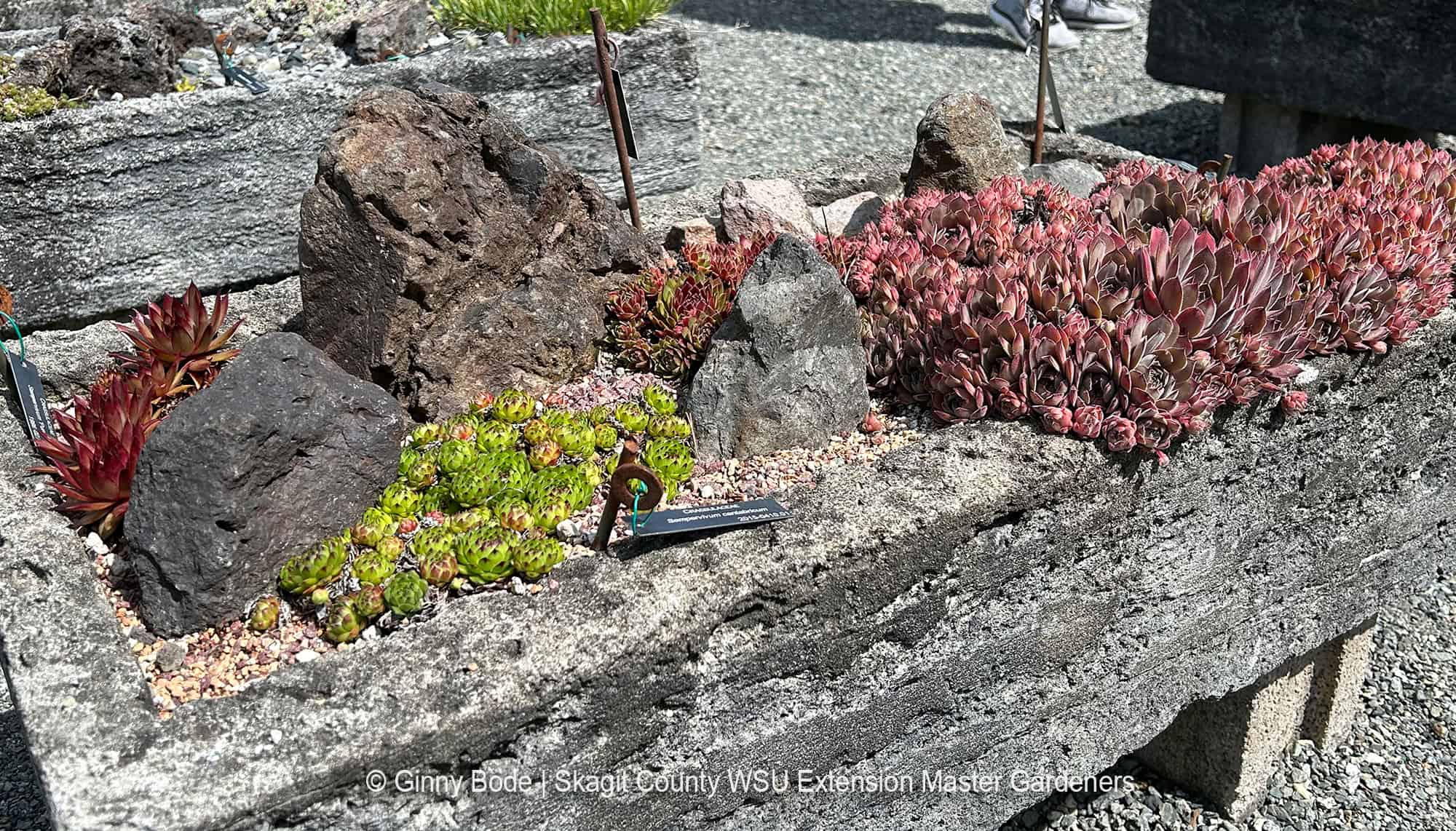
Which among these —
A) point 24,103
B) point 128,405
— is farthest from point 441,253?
point 24,103

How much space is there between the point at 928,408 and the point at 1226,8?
477 centimetres

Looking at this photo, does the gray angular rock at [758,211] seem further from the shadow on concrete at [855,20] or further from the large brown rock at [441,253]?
the shadow on concrete at [855,20]

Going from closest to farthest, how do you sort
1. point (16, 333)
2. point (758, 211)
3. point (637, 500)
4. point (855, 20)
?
point (637, 500)
point (16, 333)
point (758, 211)
point (855, 20)

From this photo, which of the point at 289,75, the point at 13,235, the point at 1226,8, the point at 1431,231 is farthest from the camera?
the point at 1226,8

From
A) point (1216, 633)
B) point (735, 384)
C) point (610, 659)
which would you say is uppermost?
point (735, 384)

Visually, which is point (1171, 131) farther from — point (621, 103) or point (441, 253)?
point (441, 253)

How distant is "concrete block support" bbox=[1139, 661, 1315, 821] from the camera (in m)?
3.20

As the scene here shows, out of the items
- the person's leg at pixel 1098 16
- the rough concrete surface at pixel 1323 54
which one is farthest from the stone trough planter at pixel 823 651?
the person's leg at pixel 1098 16

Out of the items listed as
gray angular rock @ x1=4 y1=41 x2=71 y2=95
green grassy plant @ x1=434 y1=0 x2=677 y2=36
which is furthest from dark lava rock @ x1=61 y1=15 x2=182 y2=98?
green grassy plant @ x1=434 y1=0 x2=677 y2=36

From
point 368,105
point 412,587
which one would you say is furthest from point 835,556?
A: point 368,105

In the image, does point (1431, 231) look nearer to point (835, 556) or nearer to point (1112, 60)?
point (835, 556)

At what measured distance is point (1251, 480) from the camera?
8.64 feet

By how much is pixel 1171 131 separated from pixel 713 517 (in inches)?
254

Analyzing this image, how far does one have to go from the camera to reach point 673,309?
2.88 meters
